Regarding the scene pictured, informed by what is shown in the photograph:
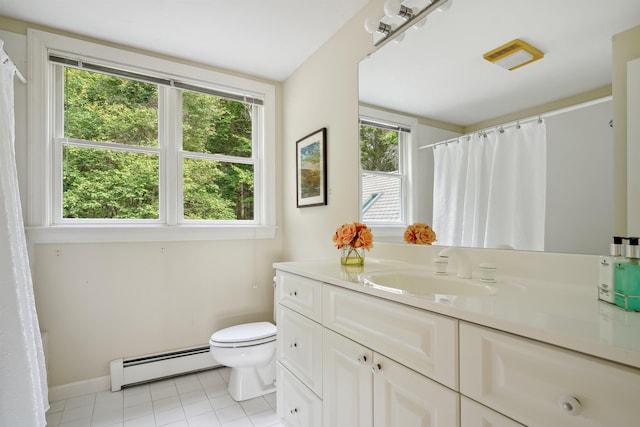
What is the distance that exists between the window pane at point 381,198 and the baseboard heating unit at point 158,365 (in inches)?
68.9

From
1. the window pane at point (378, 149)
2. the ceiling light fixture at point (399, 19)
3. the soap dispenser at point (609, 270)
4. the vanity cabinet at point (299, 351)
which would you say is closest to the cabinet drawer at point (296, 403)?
the vanity cabinet at point (299, 351)

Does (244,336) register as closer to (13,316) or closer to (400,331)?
(13,316)

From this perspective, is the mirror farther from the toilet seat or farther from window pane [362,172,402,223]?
the toilet seat

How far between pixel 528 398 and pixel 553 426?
0.05 m

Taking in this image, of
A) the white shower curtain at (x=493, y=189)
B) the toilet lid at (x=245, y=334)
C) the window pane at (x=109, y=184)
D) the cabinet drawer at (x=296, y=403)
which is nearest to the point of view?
the white shower curtain at (x=493, y=189)

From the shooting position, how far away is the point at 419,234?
159cm

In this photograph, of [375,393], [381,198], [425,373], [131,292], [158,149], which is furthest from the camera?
[158,149]

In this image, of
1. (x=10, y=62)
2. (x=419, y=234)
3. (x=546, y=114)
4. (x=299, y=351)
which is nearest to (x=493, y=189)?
(x=546, y=114)

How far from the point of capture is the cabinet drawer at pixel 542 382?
531 millimetres

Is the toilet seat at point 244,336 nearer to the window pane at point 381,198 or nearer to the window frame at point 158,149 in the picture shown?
the window frame at point 158,149

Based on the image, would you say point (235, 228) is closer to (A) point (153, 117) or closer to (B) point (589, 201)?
(A) point (153, 117)

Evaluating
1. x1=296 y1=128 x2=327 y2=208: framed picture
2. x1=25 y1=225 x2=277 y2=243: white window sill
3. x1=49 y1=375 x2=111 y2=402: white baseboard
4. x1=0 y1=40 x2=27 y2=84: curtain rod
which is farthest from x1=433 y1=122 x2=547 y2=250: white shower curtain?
x1=49 y1=375 x2=111 y2=402: white baseboard

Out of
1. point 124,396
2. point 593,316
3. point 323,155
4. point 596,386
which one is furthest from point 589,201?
point 124,396

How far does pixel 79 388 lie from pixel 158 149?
69.2 inches
